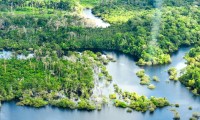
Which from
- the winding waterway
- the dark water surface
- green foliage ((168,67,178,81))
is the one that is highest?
the winding waterway

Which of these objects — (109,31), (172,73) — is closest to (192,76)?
(172,73)

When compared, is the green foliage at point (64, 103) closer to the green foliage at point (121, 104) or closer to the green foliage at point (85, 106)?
the green foliage at point (85, 106)

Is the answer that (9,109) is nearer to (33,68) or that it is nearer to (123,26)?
(33,68)

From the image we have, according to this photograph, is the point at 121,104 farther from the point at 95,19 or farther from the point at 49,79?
the point at 95,19

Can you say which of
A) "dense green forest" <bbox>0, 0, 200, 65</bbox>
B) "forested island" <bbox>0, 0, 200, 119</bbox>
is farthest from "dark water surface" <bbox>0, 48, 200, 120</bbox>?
"dense green forest" <bbox>0, 0, 200, 65</bbox>

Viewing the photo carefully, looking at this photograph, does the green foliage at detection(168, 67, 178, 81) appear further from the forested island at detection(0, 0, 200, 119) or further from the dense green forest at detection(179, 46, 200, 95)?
the dense green forest at detection(179, 46, 200, 95)

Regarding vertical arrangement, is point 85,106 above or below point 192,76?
below
